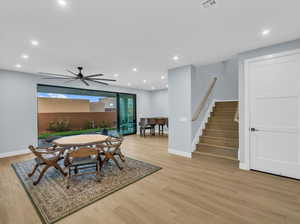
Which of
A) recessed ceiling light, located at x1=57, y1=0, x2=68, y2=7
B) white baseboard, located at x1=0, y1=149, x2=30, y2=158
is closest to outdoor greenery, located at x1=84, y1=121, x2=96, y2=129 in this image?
white baseboard, located at x1=0, y1=149, x2=30, y2=158

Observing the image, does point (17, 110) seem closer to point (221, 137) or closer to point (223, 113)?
point (221, 137)

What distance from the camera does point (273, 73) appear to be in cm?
288

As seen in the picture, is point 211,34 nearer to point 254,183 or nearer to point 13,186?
point 254,183

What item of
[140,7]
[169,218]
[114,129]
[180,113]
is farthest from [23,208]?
[114,129]

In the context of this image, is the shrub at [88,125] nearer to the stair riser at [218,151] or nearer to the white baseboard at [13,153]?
the white baseboard at [13,153]

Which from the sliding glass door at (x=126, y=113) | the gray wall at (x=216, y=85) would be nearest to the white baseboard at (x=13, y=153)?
the sliding glass door at (x=126, y=113)

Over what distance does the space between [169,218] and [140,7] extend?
9.24 feet

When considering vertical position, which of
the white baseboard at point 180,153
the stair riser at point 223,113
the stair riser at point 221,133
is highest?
the stair riser at point 223,113

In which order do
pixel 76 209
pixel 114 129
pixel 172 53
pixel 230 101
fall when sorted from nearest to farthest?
1. pixel 76 209
2. pixel 172 53
3. pixel 230 101
4. pixel 114 129

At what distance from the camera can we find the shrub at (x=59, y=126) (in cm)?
670

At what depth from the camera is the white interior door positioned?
269 centimetres

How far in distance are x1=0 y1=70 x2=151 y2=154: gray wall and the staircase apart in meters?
5.65

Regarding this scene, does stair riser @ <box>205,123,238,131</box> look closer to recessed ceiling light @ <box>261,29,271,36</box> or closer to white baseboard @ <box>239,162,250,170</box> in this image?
white baseboard @ <box>239,162,250,170</box>

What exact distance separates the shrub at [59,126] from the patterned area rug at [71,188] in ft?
11.1
